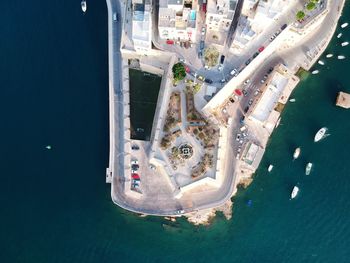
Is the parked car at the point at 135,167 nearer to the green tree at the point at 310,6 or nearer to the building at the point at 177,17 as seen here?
the building at the point at 177,17

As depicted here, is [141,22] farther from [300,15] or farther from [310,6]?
[310,6]

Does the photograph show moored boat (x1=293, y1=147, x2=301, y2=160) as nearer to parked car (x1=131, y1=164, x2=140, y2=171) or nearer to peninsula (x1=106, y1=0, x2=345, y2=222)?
peninsula (x1=106, y1=0, x2=345, y2=222)

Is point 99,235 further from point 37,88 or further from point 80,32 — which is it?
point 80,32

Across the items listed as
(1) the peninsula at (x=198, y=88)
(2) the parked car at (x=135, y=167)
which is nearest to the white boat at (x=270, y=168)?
(1) the peninsula at (x=198, y=88)

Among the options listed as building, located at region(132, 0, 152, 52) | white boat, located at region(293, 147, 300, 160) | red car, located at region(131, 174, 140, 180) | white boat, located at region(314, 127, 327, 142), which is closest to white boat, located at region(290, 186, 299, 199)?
white boat, located at region(293, 147, 300, 160)

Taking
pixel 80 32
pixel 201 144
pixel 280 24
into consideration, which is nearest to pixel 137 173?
pixel 201 144

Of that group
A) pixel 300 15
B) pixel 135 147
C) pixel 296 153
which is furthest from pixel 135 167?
pixel 300 15
